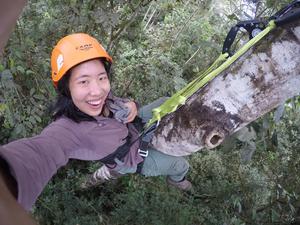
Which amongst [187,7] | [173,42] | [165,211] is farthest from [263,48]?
[187,7]

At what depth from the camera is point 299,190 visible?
3.27m

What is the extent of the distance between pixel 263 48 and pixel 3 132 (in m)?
2.65

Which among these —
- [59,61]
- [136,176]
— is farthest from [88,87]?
[136,176]

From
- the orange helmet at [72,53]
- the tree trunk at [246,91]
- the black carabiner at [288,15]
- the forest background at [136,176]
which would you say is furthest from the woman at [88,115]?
the black carabiner at [288,15]

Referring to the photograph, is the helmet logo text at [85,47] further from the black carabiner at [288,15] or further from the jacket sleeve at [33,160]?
the black carabiner at [288,15]

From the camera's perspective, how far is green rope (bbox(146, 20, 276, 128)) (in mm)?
1524

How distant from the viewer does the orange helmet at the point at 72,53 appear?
173 centimetres

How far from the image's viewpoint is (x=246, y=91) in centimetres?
156

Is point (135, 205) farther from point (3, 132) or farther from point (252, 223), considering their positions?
point (3, 132)

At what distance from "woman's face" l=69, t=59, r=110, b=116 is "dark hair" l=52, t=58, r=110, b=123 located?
21mm

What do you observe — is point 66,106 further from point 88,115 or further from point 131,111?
point 131,111

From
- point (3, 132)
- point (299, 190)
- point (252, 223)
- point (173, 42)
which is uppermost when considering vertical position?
point (173, 42)

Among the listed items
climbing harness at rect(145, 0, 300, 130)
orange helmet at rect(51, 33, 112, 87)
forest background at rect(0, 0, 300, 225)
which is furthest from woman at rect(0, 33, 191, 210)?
forest background at rect(0, 0, 300, 225)

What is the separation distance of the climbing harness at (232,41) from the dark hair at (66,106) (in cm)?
35
